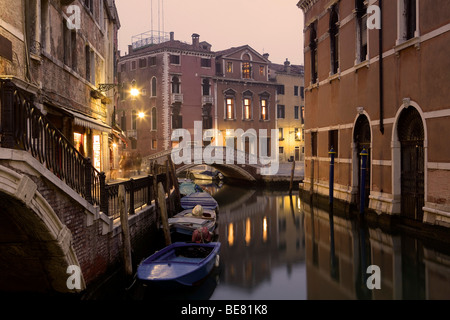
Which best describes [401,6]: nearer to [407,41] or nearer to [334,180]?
[407,41]

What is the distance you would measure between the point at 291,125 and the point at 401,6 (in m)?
26.2

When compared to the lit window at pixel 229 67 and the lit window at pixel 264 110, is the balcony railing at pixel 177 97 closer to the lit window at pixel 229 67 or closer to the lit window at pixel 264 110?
the lit window at pixel 229 67

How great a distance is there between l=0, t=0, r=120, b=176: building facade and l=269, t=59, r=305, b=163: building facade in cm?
2324

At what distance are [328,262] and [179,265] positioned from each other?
4.00 meters

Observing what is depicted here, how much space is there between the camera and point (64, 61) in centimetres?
948

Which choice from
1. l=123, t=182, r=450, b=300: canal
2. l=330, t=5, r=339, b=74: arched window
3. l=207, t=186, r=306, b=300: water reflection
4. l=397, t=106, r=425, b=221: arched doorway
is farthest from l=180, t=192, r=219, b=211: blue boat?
l=330, t=5, r=339, b=74: arched window

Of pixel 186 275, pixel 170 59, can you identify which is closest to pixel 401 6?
pixel 186 275

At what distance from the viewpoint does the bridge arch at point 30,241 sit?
15.2ft

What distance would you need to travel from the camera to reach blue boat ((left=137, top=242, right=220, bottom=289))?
6648 millimetres

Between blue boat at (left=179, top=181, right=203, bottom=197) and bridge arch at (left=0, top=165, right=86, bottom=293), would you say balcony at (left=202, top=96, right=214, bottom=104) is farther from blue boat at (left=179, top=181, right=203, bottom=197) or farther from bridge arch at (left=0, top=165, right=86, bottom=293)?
bridge arch at (left=0, top=165, right=86, bottom=293)

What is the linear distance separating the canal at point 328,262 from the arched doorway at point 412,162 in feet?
1.98

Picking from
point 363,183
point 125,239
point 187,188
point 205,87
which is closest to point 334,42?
point 363,183

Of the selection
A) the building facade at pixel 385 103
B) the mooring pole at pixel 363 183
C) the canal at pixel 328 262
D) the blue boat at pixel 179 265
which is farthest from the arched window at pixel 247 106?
the blue boat at pixel 179 265

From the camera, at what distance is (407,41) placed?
1020 cm
